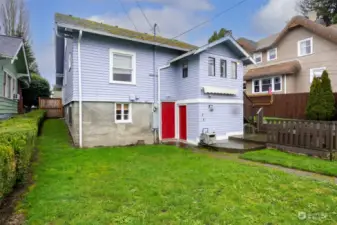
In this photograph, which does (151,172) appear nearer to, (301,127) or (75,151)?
(75,151)

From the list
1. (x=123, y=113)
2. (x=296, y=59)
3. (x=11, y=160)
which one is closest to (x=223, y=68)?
(x=123, y=113)

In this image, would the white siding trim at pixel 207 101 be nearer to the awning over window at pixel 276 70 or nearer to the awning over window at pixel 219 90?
the awning over window at pixel 219 90

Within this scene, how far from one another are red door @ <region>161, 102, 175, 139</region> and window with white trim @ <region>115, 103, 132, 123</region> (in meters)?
2.15

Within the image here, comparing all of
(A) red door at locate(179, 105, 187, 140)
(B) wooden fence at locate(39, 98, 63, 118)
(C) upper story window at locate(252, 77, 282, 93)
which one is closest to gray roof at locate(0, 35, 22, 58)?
(A) red door at locate(179, 105, 187, 140)

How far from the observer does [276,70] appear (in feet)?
69.0

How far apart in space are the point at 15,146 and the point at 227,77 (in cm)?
1123

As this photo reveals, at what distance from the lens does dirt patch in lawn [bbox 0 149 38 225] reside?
3639 mm

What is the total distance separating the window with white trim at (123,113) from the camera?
11383mm

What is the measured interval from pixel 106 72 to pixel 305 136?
31.2ft

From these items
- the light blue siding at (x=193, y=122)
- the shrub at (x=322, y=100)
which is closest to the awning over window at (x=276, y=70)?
the shrub at (x=322, y=100)

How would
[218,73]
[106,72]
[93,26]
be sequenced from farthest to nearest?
[218,73]
[93,26]
[106,72]

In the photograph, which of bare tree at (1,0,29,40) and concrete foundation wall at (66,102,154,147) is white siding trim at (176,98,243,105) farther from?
bare tree at (1,0,29,40)

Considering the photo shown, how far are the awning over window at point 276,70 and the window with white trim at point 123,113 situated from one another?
15.8 meters

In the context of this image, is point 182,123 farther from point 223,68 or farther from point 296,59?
point 296,59
